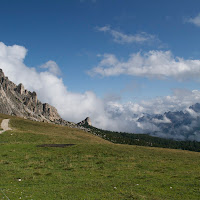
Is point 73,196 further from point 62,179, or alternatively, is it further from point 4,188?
point 4,188

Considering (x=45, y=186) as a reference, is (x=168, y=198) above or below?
above

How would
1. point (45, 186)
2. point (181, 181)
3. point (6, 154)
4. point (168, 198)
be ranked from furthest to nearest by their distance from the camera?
1. point (6, 154)
2. point (181, 181)
3. point (45, 186)
4. point (168, 198)

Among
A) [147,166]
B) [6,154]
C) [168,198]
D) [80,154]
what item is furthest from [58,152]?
[168,198]

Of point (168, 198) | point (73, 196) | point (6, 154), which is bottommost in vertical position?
point (6, 154)

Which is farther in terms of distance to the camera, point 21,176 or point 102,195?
point 21,176

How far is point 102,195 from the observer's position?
637 inches

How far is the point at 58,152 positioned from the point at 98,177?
18923mm

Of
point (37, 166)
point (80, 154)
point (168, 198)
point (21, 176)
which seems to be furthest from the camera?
point (80, 154)

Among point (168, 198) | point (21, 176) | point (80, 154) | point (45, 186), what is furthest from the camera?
point (80, 154)

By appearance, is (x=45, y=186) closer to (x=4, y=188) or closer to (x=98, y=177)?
(x=4, y=188)

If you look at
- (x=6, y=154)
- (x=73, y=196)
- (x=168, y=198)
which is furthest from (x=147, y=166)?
(x=6, y=154)

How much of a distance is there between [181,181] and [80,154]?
22096mm

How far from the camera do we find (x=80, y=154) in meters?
37.8

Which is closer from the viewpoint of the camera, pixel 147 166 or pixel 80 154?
pixel 147 166
